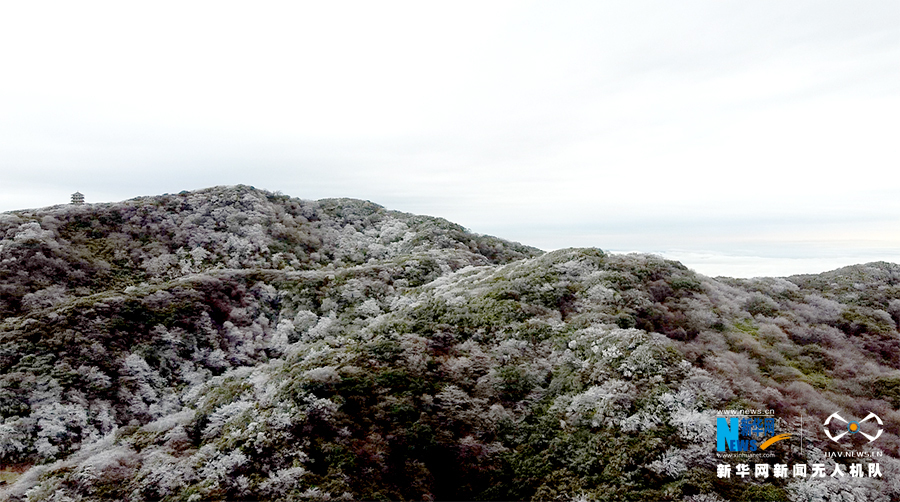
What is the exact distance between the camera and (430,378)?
15.4m

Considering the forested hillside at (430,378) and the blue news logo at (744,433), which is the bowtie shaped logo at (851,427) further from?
the blue news logo at (744,433)

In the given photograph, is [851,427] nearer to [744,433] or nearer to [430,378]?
[744,433]

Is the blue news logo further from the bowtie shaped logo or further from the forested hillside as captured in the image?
the bowtie shaped logo

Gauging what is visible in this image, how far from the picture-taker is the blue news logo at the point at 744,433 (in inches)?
437

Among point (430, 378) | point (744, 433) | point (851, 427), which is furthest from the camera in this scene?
point (430, 378)

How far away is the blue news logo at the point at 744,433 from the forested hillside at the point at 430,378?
0.71ft

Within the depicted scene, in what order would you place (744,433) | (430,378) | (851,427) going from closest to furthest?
(744,433) → (851,427) → (430,378)

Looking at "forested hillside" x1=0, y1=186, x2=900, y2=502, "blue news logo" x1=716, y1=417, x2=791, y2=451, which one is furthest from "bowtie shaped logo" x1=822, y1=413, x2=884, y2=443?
"blue news logo" x1=716, y1=417, x2=791, y2=451

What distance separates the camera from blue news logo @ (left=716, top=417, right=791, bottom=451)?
11103 mm

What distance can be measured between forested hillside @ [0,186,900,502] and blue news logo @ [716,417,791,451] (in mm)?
215

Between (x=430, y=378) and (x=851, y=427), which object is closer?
(x=851, y=427)

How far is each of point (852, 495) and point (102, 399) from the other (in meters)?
25.3

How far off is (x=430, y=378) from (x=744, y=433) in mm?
9821

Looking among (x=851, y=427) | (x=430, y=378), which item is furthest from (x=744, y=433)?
(x=430, y=378)
